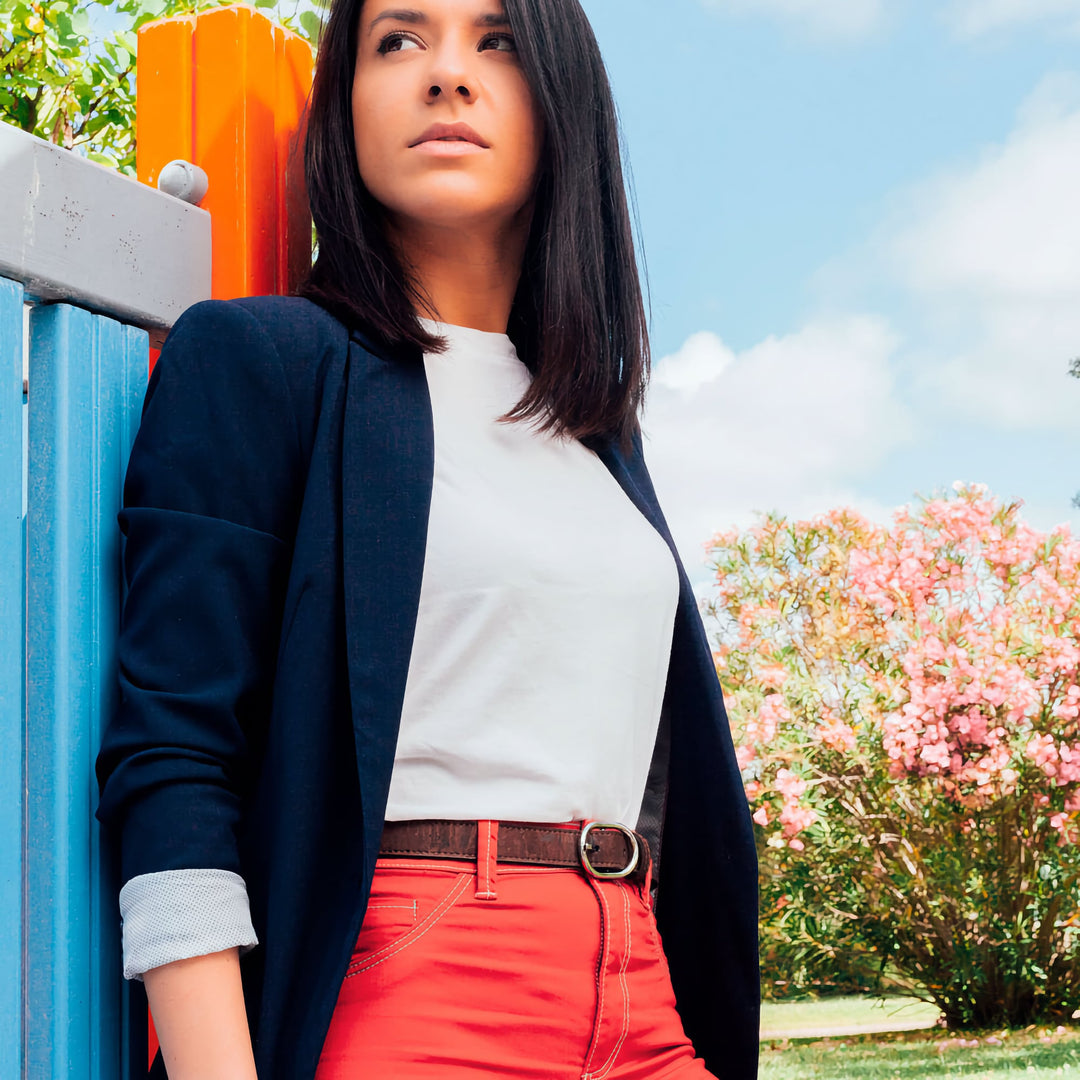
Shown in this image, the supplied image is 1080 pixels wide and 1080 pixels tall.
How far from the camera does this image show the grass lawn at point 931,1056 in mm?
4980

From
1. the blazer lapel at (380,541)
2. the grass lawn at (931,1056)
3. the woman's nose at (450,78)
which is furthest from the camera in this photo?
the grass lawn at (931,1056)

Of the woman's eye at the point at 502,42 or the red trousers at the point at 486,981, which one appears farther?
the woman's eye at the point at 502,42

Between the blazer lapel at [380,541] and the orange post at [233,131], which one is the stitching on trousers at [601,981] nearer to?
the blazer lapel at [380,541]

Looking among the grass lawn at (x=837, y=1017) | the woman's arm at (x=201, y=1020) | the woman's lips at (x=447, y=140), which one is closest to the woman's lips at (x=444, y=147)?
the woman's lips at (x=447, y=140)

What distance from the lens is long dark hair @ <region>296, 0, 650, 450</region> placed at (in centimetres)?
144

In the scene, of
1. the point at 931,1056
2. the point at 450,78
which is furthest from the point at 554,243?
the point at 931,1056

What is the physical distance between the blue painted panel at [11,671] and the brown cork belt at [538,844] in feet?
1.18

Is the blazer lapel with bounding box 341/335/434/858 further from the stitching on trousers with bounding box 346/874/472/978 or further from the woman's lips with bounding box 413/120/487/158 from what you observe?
the woman's lips with bounding box 413/120/487/158

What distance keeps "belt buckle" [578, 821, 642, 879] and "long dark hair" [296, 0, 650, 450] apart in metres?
0.48

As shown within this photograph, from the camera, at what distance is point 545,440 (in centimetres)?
149

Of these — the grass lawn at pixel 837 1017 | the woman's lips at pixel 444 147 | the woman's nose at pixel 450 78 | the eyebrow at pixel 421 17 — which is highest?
the eyebrow at pixel 421 17

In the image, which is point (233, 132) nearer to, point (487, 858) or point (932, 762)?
point (487, 858)

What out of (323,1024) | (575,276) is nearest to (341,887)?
(323,1024)

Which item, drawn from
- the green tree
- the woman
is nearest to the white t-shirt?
the woman
